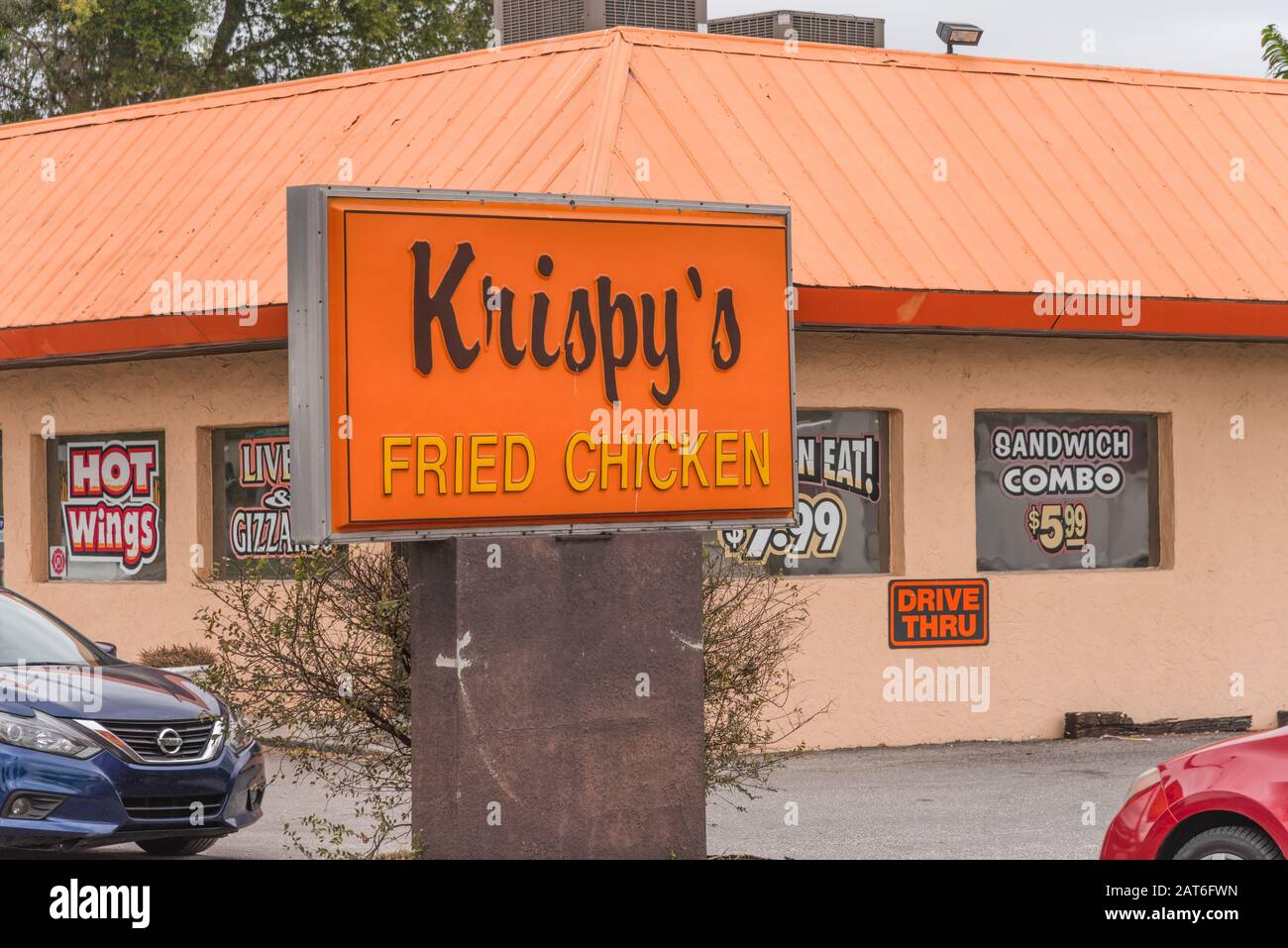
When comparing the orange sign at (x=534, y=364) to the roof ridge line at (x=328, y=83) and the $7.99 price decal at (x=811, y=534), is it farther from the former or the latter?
the roof ridge line at (x=328, y=83)

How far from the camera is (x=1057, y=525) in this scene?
1594 centimetres

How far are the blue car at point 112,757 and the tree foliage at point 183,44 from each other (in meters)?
22.3

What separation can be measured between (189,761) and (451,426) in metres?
2.95

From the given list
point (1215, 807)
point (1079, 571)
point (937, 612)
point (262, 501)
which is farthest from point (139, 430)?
point (1215, 807)

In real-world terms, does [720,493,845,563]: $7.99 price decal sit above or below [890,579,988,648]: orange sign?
above

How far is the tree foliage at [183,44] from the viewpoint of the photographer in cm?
3128

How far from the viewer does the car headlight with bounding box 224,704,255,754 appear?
33.1 feet

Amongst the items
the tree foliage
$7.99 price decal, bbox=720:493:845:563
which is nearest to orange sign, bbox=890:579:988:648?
$7.99 price decal, bbox=720:493:845:563

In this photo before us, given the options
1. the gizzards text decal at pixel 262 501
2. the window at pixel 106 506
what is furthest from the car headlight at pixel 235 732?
the window at pixel 106 506

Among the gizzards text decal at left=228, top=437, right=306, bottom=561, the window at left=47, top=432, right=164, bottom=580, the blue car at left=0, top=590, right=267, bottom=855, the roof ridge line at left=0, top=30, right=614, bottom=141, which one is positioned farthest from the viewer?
the window at left=47, top=432, right=164, bottom=580

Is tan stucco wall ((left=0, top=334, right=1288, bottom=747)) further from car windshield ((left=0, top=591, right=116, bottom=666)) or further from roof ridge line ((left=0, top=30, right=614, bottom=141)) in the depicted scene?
car windshield ((left=0, top=591, right=116, bottom=666))

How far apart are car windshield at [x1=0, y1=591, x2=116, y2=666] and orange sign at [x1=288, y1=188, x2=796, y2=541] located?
333cm

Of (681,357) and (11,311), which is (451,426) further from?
(11,311)

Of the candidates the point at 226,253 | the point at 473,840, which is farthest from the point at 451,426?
the point at 226,253
